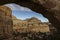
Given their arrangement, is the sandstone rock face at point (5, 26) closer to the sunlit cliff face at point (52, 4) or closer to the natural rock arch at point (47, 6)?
the natural rock arch at point (47, 6)

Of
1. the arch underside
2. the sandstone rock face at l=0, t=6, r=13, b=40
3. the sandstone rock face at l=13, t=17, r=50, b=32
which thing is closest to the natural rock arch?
the arch underside

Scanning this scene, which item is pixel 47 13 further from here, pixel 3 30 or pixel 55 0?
pixel 3 30

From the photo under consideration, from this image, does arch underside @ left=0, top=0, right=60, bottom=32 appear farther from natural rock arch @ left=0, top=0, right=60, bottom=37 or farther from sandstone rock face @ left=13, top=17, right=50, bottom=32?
sandstone rock face @ left=13, top=17, right=50, bottom=32

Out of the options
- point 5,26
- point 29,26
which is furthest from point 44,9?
point 29,26

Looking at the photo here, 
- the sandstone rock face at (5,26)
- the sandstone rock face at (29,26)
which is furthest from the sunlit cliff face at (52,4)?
the sandstone rock face at (29,26)

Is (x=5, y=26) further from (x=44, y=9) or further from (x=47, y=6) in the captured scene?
(x=47, y=6)

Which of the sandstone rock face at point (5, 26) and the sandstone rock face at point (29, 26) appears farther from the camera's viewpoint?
the sandstone rock face at point (29, 26)

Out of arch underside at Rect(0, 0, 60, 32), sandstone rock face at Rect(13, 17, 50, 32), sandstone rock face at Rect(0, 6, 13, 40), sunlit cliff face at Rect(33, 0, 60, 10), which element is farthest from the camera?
sandstone rock face at Rect(13, 17, 50, 32)

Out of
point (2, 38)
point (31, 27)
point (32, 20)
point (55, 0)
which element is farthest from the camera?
point (32, 20)

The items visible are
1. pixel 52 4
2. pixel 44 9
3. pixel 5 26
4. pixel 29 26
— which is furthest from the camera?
pixel 29 26

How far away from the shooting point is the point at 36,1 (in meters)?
4.77

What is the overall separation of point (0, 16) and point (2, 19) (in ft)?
0.57

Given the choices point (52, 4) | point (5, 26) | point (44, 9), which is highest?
point (52, 4)

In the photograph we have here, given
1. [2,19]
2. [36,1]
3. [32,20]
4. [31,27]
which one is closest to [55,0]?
[36,1]
